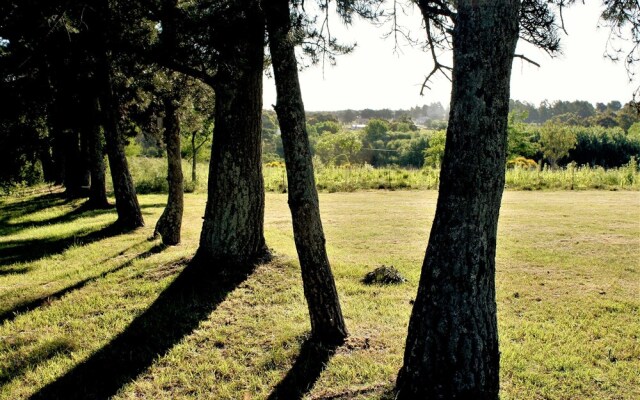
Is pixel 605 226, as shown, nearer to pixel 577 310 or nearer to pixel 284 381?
pixel 577 310

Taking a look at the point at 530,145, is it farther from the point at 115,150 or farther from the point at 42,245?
the point at 42,245

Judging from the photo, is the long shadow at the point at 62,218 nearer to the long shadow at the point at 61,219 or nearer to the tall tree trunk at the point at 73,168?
the long shadow at the point at 61,219

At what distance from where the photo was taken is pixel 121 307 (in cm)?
561

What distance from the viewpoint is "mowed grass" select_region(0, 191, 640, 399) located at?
3895 mm

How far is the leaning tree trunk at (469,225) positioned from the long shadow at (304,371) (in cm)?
99

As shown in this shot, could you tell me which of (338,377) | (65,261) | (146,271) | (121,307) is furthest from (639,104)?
(65,261)

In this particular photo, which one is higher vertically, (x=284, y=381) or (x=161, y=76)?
(x=161, y=76)

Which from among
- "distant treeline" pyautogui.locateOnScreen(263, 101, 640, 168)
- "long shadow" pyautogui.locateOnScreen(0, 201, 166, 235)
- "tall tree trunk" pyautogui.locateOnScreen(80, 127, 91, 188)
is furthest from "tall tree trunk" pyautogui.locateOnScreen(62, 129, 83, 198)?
"distant treeline" pyautogui.locateOnScreen(263, 101, 640, 168)

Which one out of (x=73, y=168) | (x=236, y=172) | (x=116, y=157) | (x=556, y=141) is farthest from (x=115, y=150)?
(x=556, y=141)

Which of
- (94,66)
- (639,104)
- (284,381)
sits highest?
(94,66)

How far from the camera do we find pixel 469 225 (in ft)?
9.87

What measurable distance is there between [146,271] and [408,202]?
1154 centimetres

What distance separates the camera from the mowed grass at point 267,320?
3895mm

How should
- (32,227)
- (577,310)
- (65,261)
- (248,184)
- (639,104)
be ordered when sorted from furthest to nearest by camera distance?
1. (32,227)
2. (65,261)
3. (248,184)
4. (577,310)
5. (639,104)
